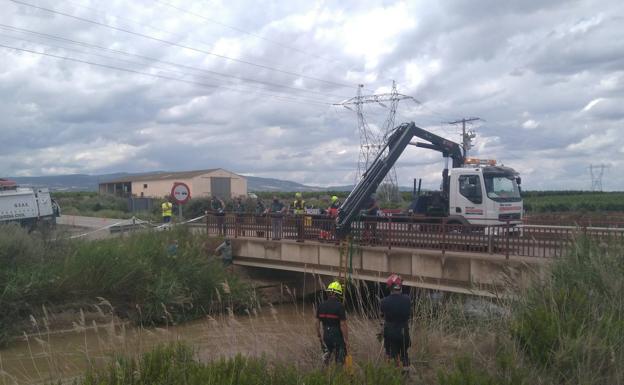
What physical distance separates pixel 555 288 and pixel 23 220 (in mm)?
21665

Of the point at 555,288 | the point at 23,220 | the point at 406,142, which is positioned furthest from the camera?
the point at 23,220

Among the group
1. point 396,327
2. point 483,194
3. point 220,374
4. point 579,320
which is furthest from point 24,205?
point 579,320

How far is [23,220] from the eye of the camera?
23.4 meters

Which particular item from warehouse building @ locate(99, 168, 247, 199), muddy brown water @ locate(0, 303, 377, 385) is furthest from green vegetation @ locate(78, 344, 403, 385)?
warehouse building @ locate(99, 168, 247, 199)

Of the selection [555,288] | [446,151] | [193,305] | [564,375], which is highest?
[446,151]

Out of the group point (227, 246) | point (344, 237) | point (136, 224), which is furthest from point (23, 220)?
point (344, 237)

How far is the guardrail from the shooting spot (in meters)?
11.4

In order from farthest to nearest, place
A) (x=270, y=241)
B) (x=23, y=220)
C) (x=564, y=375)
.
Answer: (x=23, y=220) → (x=270, y=241) → (x=564, y=375)

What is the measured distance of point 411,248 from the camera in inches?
565

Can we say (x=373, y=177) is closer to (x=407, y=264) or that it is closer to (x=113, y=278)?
(x=407, y=264)

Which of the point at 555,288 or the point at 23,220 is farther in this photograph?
the point at 23,220

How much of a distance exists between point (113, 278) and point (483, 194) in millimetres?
10136

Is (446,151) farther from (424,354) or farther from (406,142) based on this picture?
(424,354)

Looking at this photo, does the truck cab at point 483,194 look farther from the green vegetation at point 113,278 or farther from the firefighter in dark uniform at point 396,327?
the firefighter in dark uniform at point 396,327
